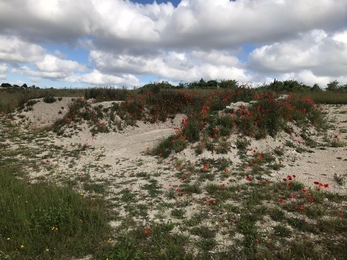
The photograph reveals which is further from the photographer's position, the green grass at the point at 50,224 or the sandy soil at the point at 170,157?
the sandy soil at the point at 170,157

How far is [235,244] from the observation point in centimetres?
359

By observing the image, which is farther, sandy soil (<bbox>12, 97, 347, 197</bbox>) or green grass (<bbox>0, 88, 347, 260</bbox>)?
sandy soil (<bbox>12, 97, 347, 197</bbox>)

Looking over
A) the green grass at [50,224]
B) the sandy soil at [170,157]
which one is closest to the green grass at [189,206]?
the green grass at [50,224]

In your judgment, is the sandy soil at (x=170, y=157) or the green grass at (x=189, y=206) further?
the sandy soil at (x=170, y=157)

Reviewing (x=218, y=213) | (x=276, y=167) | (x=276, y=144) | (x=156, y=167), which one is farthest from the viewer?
(x=276, y=144)

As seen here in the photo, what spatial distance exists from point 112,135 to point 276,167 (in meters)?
7.68

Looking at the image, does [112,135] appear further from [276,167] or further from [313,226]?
[313,226]

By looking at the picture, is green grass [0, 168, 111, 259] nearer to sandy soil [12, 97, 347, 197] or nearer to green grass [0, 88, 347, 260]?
green grass [0, 88, 347, 260]

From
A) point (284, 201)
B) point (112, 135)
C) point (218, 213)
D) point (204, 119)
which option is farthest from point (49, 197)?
point (112, 135)

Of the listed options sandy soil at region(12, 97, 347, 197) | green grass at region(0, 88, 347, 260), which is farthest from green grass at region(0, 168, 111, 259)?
sandy soil at region(12, 97, 347, 197)

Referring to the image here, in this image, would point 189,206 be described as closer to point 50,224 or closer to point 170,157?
point 50,224

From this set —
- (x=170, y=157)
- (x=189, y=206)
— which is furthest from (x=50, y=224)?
(x=170, y=157)

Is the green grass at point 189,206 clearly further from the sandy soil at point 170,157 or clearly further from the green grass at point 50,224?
the sandy soil at point 170,157

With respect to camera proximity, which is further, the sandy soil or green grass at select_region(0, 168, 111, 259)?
the sandy soil
